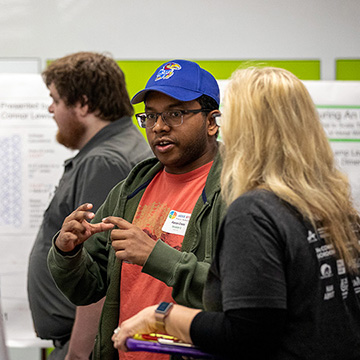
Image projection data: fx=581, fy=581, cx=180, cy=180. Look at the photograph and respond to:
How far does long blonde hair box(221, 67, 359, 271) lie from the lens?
118 centimetres

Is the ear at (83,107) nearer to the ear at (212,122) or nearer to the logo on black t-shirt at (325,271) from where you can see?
the ear at (212,122)

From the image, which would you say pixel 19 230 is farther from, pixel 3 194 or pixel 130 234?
pixel 130 234

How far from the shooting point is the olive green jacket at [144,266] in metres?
1.41

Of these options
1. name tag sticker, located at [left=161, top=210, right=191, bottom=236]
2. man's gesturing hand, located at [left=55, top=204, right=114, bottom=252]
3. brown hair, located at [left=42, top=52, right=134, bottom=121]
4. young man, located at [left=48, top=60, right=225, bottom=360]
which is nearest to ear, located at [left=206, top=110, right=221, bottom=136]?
young man, located at [left=48, top=60, right=225, bottom=360]

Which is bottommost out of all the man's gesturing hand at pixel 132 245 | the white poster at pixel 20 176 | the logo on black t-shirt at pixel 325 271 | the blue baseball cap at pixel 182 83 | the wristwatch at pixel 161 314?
the white poster at pixel 20 176

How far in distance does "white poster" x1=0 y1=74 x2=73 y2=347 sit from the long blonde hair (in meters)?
2.32

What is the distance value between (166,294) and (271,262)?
56cm

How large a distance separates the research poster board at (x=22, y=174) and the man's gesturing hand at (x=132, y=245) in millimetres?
2048

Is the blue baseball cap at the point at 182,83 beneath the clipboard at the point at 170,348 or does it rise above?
above

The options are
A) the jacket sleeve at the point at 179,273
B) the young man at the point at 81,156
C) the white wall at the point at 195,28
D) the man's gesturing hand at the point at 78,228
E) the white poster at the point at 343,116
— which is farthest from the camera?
the white wall at the point at 195,28

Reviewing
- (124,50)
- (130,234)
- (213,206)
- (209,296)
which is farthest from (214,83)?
(124,50)

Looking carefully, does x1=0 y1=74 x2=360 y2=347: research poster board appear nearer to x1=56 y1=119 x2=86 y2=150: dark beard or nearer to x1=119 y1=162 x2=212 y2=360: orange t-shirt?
x1=56 y1=119 x2=86 y2=150: dark beard

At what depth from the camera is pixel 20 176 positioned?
11.2 feet

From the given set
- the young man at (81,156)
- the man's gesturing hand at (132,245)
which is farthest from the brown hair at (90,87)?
the man's gesturing hand at (132,245)
